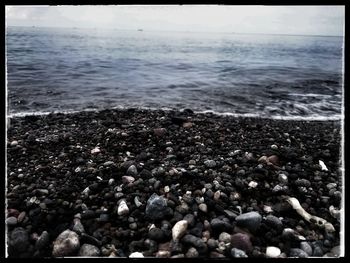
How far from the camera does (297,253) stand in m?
2.92

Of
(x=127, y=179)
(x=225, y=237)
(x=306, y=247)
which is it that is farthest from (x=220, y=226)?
(x=127, y=179)

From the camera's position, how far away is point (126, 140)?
17.8 feet

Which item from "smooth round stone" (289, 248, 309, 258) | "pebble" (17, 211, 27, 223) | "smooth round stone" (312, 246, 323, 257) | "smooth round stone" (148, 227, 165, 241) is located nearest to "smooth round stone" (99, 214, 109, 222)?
"smooth round stone" (148, 227, 165, 241)

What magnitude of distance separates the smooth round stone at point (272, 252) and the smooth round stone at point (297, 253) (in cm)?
12

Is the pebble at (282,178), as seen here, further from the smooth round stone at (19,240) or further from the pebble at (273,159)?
the smooth round stone at (19,240)

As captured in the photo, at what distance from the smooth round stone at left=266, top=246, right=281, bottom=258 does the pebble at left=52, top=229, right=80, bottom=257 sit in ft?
5.93

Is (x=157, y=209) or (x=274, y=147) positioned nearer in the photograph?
(x=157, y=209)

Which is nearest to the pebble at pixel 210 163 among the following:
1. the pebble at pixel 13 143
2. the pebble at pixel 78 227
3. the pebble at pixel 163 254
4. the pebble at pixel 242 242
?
the pebble at pixel 242 242

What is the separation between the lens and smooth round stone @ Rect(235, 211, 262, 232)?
3197 millimetres

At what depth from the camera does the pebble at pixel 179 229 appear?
119 inches

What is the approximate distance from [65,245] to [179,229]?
3.59 feet

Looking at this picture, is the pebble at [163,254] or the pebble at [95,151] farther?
the pebble at [95,151]

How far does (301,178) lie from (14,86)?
11.5m

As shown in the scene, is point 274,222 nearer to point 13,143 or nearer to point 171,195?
point 171,195
